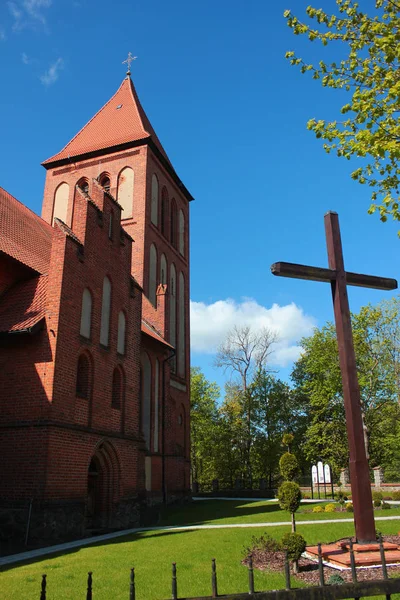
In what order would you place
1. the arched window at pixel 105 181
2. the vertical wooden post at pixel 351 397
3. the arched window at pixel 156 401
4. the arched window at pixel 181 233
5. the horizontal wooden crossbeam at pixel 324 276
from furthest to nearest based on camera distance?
the arched window at pixel 181 233 < the arched window at pixel 105 181 < the arched window at pixel 156 401 < the horizontal wooden crossbeam at pixel 324 276 < the vertical wooden post at pixel 351 397

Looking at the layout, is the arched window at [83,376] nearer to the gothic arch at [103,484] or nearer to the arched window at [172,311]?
the gothic arch at [103,484]

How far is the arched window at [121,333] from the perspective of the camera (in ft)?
50.3

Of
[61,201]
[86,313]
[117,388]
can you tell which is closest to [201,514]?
[117,388]

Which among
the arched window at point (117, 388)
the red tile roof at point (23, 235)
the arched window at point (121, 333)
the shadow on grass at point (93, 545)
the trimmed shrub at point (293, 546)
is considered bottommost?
the shadow on grass at point (93, 545)

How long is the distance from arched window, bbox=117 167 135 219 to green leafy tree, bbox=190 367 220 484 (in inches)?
845

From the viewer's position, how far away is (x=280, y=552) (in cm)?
795

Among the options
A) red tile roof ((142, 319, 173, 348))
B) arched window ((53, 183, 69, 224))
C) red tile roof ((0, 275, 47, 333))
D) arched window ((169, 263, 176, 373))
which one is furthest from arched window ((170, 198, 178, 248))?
red tile roof ((0, 275, 47, 333))

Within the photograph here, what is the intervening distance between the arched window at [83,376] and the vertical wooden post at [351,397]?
764 centimetres

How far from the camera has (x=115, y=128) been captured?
29.5 meters

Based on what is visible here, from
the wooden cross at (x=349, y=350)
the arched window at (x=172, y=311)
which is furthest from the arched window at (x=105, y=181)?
the wooden cross at (x=349, y=350)

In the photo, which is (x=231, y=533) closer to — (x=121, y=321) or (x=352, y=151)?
(x=121, y=321)

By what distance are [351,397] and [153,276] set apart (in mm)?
19080

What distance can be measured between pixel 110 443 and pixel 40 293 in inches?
181

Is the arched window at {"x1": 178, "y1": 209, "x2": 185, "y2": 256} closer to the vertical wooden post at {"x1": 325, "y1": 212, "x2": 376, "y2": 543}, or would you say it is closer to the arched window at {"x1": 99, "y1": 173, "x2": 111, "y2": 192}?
the arched window at {"x1": 99, "y1": 173, "x2": 111, "y2": 192}
